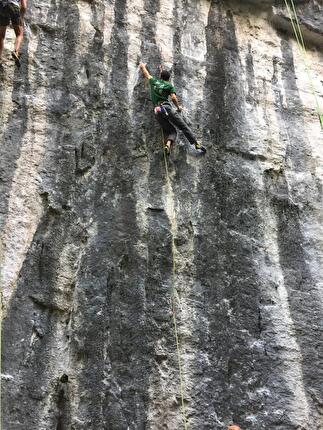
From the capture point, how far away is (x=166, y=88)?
8.05 metres

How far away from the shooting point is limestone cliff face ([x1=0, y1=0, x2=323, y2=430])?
20.8ft

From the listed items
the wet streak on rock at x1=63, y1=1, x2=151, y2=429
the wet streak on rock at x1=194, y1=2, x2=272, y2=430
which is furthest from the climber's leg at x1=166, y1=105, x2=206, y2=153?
the wet streak on rock at x1=63, y1=1, x2=151, y2=429

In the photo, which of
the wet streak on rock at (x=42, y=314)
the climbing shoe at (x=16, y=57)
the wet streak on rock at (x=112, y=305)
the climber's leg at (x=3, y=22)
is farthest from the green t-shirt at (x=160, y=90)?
the climber's leg at (x=3, y=22)

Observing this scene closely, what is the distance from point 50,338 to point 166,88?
3583mm

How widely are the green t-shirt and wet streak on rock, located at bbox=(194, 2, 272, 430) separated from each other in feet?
2.61

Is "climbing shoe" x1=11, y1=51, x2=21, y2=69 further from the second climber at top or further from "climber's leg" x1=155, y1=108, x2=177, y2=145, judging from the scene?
"climber's leg" x1=155, y1=108, x2=177, y2=145

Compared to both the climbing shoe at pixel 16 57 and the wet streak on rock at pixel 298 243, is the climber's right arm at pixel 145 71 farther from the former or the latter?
the wet streak on rock at pixel 298 243

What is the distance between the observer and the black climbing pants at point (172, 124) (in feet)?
26.1

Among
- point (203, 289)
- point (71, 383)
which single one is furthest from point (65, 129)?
point (71, 383)

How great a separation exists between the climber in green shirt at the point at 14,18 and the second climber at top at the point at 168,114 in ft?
5.73

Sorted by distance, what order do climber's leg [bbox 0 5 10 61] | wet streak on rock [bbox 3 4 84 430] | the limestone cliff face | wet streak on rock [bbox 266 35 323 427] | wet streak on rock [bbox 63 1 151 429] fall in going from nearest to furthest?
wet streak on rock [bbox 3 4 84 430]
wet streak on rock [bbox 63 1 151 429]
the limestone cliff face
wet streak on rock [bbox 266 35 323 427]
climber's leg [bbox 0 5 10 61]

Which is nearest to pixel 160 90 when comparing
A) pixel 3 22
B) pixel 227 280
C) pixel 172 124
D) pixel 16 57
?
pixel 172 124

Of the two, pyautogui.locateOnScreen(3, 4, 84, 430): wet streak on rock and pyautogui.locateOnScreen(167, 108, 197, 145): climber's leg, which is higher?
pyautogui.locateOnScreen(167, 108, 197, 145): climber's leg

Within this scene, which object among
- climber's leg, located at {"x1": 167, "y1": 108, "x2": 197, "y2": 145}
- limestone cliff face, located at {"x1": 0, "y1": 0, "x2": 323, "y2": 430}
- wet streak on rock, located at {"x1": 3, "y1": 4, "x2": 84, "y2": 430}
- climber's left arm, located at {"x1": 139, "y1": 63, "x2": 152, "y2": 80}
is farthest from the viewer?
climber's left arm, located at {"x1": 139, "y1": 63, "x2": 152, "y2": 80}
